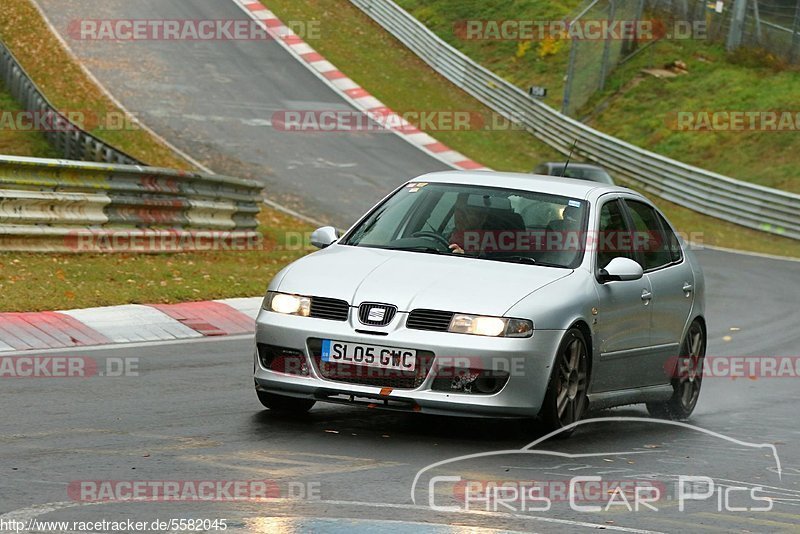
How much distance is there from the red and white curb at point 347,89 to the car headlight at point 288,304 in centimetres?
2433

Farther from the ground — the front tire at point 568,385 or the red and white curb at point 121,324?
the front tire at point 568,385

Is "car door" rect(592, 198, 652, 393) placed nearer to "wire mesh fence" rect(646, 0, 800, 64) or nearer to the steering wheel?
the steering wheel

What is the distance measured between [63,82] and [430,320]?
2764 centimetres

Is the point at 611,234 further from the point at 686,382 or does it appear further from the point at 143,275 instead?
the point at 143,275

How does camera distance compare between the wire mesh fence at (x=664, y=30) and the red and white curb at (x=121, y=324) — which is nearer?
the red and white curb at (x=121, y=324)

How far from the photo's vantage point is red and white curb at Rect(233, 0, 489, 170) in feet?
114

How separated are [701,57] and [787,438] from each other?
110 feet

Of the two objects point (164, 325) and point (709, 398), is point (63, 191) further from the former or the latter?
point (709, 398)

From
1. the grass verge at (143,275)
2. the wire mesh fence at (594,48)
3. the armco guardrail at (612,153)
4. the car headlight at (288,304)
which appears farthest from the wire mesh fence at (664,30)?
the car headlight at (288,304)

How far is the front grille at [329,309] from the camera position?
8.31m

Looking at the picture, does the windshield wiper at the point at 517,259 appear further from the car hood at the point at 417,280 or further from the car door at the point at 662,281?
the car door at the point at 662,281

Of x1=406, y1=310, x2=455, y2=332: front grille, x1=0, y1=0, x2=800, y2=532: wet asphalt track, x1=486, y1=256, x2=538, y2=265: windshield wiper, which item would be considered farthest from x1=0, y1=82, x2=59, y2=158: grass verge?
x1=406, y1=310, x2=455, y2=332: front grille

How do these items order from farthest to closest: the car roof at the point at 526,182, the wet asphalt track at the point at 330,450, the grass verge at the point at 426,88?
the grass verge at the point at 426,88
the car roof at the point at 526,182
the wet asphalt track at the point at 330,450

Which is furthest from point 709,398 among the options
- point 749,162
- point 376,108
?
point 376,108
